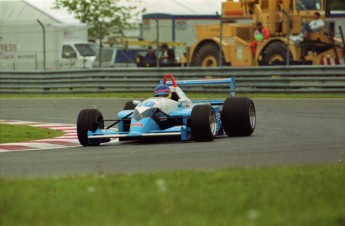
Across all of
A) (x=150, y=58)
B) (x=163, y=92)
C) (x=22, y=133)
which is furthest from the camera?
(x=150, y=58)

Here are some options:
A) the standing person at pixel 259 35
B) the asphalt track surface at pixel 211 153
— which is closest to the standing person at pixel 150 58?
the standing person at pixel 259 35

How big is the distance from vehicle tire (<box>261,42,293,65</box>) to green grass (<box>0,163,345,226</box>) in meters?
20.0

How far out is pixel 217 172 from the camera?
30.2ft

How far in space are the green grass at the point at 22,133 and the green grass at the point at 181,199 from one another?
661cm

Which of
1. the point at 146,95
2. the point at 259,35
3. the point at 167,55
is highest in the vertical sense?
the point at 259,35

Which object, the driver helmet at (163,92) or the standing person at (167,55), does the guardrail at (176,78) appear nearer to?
the standing person at (167,55)

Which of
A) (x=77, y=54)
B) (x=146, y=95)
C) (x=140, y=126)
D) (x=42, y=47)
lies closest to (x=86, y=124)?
(x=140, y=126)

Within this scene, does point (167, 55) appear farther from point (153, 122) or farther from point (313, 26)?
point (153, 122)

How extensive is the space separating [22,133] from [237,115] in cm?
348

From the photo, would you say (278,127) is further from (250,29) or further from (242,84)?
(250,29)

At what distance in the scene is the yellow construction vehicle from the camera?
95.8ft

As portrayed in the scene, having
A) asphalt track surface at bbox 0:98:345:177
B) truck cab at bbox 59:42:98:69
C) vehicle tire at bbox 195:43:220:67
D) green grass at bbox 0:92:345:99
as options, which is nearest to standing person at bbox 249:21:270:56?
vehicle tire at bbox 195:43:220:67

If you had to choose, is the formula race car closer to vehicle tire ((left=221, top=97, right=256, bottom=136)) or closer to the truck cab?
vehicle tire ((left=221, top=97, right=256, bottom=136))

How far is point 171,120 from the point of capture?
14758 millimetres
